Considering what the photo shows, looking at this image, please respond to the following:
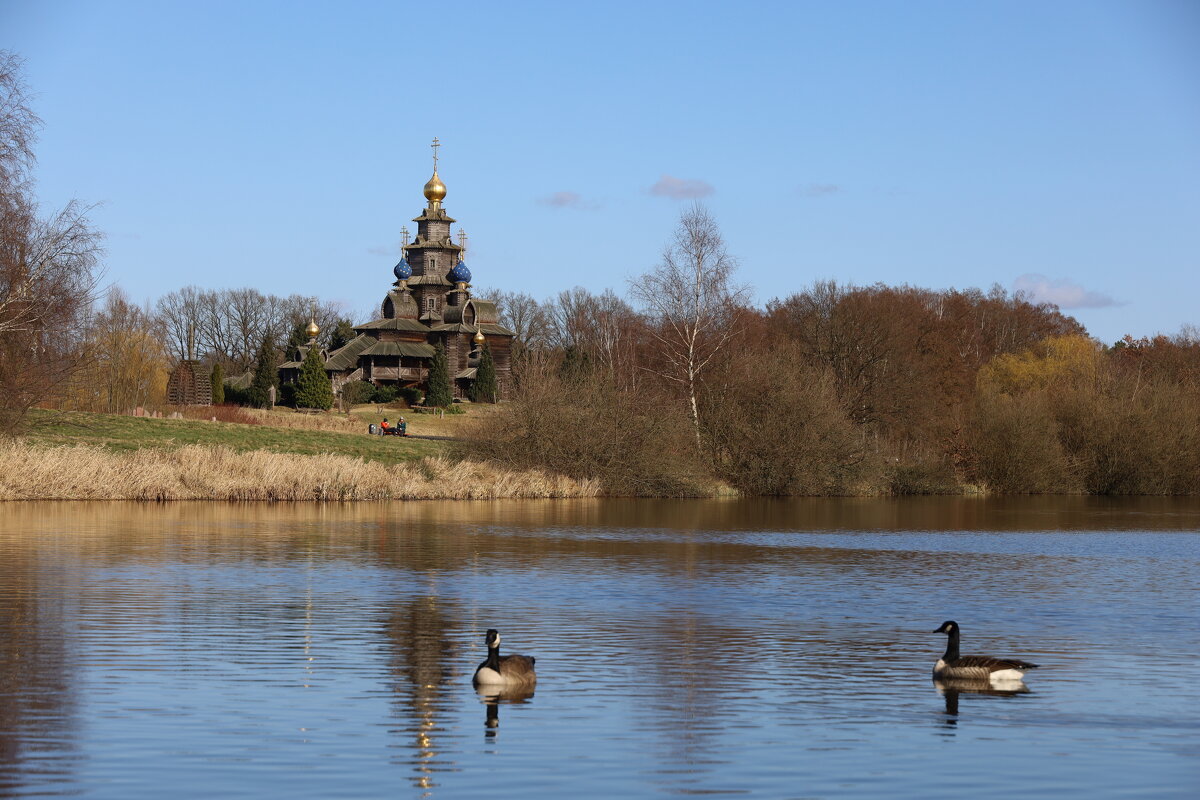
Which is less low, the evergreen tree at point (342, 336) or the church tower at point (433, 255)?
the church tower at point (433, 255)

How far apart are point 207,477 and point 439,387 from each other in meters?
57.2

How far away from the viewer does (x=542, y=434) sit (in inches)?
2068

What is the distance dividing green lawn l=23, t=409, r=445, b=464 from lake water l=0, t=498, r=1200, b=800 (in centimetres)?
2021

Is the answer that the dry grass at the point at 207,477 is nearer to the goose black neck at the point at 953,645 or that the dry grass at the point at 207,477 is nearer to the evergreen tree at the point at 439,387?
the goose black neck at the point at 953,645

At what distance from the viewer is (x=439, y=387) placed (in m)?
101

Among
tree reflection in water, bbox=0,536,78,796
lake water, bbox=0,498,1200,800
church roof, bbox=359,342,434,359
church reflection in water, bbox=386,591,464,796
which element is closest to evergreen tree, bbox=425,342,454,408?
church roof, bbox=359,342,434,359

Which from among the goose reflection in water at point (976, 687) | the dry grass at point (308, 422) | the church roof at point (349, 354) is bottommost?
the goose reflection in water at point (976, 687)

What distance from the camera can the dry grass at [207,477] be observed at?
137ft

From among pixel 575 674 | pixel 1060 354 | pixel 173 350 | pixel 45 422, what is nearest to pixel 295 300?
pixel 173 350

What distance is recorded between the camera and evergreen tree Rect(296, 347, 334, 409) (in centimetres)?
9719

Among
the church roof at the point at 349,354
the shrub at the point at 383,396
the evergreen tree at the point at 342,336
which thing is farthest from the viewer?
the evergreen tree at the point at 342,336

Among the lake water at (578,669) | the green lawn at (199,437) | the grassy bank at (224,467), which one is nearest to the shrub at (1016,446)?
the grassy bank at (224,467)

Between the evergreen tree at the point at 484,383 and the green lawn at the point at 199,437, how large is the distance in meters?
42.2

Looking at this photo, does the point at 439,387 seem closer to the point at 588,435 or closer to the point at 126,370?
the point at 126,370
